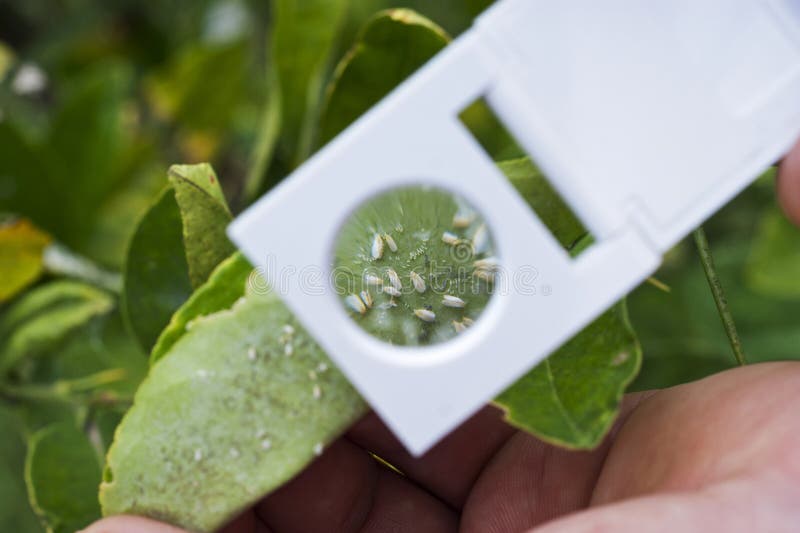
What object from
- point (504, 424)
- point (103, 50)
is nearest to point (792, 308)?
point (504, 424)

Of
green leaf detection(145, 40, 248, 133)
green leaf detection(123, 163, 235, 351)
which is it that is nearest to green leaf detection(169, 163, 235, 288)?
green leaf detection(123, 163, 235, 351)

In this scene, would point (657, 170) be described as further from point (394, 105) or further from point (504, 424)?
point (504, 424)

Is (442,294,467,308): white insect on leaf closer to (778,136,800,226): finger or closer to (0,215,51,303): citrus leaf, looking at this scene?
(778,136,800,226): finger

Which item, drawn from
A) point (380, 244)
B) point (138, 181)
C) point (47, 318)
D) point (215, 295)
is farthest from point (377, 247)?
point (138, 181)

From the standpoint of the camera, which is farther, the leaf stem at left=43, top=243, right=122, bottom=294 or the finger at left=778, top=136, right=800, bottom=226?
the leaf stem at left=43, top=243, right=122, bottom=294

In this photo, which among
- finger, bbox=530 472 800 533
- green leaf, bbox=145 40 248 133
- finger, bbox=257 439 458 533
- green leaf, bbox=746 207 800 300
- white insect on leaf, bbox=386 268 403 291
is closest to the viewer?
finger, bbox=530 472 800 533

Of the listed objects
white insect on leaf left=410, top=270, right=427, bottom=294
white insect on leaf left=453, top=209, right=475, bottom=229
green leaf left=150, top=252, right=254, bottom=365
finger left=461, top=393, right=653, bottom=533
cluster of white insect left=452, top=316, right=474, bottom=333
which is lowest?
finger left=461, top=393, right=653, bottom=533

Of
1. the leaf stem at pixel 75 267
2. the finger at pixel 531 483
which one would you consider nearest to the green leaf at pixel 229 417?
the finger at pixel 531 483
